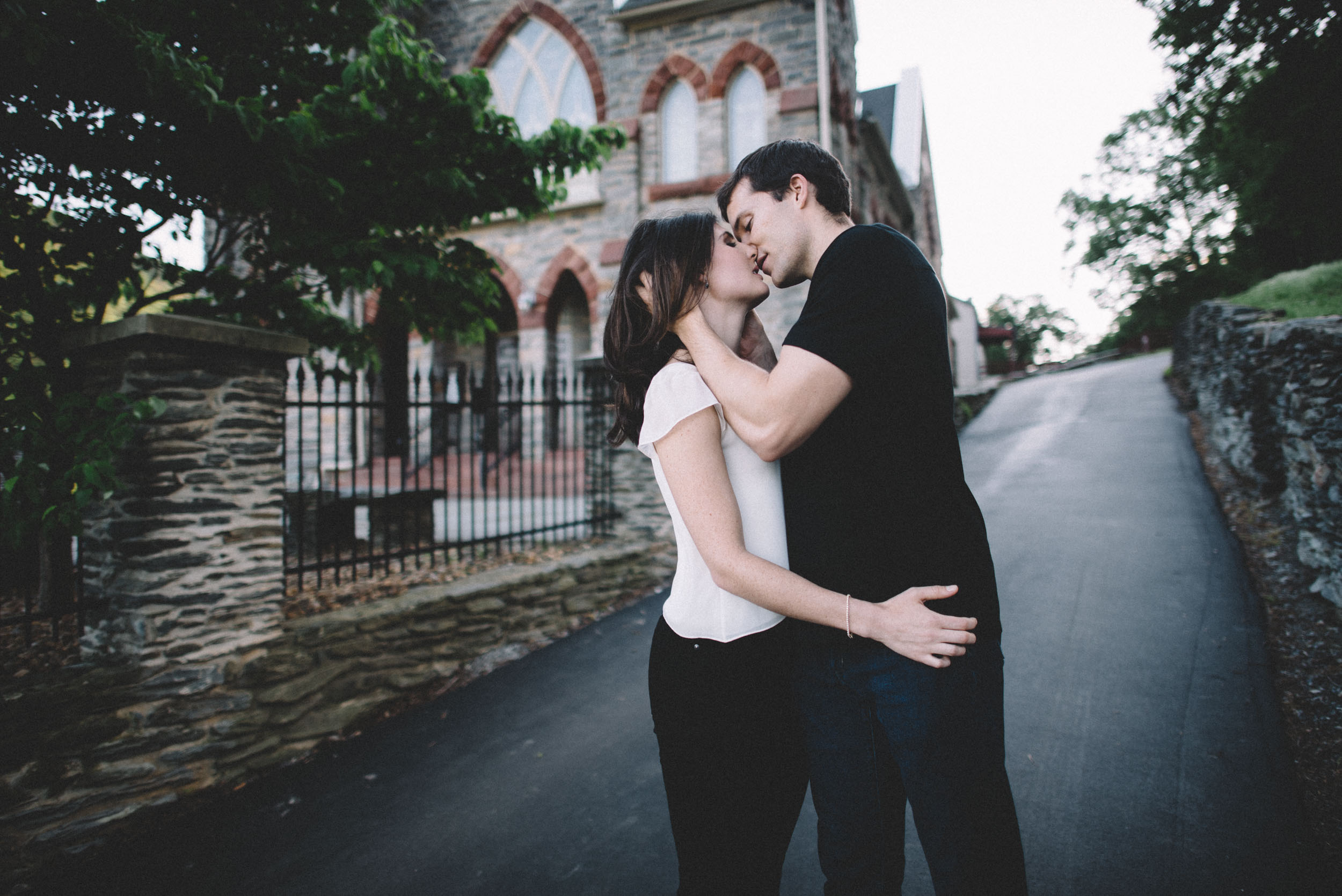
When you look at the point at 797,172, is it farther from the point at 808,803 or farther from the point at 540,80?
the point at 540,80

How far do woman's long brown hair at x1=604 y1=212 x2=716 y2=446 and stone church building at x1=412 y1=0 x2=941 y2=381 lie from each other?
8.23 metres

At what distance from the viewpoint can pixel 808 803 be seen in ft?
10.1

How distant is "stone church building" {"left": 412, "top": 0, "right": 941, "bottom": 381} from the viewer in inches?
396

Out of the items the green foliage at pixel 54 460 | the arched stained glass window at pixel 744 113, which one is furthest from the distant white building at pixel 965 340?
the green foliage at pixel 54 460

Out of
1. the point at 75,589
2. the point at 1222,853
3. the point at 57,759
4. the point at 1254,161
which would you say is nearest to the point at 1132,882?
the point at 1222,853

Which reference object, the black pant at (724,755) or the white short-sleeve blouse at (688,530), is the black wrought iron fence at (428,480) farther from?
the black pant at (724,755)

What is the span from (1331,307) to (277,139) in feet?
27.8

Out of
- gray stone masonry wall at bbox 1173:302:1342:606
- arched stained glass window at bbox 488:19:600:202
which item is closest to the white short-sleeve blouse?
gray stone masonry wall at bbox 1173:302:1342:606

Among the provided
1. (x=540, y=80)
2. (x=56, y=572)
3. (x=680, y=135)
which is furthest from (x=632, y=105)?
(x=56, y=572)

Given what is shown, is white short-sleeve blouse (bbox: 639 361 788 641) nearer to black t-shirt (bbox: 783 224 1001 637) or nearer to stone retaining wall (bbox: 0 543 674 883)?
black t-shirt (bbox: 783 224 1001 637)

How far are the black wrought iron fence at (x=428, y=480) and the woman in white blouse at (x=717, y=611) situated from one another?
0.71 metres

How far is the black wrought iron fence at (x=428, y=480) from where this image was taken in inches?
181

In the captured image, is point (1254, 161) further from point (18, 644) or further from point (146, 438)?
point (18, 644)

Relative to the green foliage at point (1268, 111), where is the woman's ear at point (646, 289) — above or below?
below
